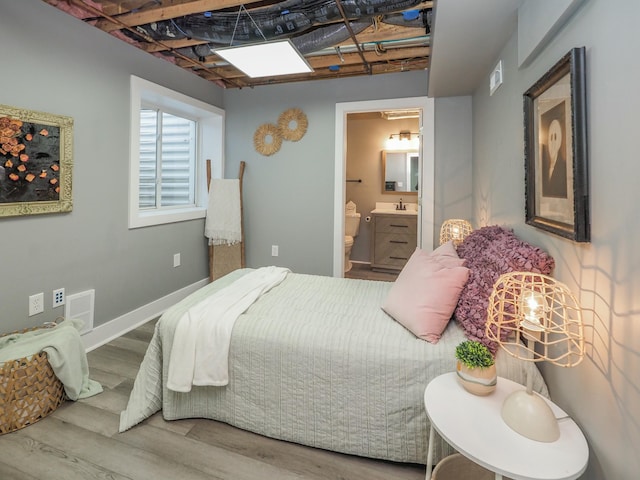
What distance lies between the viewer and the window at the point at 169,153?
303 centimetres

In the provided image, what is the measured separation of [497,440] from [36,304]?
273 centimetres

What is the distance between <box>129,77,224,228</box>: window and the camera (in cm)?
303

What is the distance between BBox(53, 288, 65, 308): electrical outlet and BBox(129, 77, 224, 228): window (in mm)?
770

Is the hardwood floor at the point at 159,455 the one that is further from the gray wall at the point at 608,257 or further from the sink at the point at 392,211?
the sink at the point at 392,211

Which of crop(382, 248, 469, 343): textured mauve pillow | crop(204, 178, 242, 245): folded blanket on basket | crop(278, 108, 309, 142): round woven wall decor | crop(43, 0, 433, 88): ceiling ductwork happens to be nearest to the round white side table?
crop(382, 248, 469, 343): textured mauve pillow

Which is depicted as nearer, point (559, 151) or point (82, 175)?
point (559, 151)

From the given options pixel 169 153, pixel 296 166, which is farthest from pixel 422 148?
pixel 169 153

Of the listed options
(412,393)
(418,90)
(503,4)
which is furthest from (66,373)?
(418,90)

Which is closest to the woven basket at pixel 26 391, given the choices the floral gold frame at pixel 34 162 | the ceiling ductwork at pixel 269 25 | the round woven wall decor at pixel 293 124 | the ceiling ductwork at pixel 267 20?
the floral gold frame at pixel 34 162

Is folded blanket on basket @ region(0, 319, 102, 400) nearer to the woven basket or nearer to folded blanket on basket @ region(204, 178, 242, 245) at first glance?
the woven basket

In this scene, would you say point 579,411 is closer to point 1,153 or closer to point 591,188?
point 591,188

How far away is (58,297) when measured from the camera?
8.04 feet

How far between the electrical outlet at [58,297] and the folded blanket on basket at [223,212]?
1.64 m

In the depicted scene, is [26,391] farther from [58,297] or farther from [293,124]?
[293,124]
